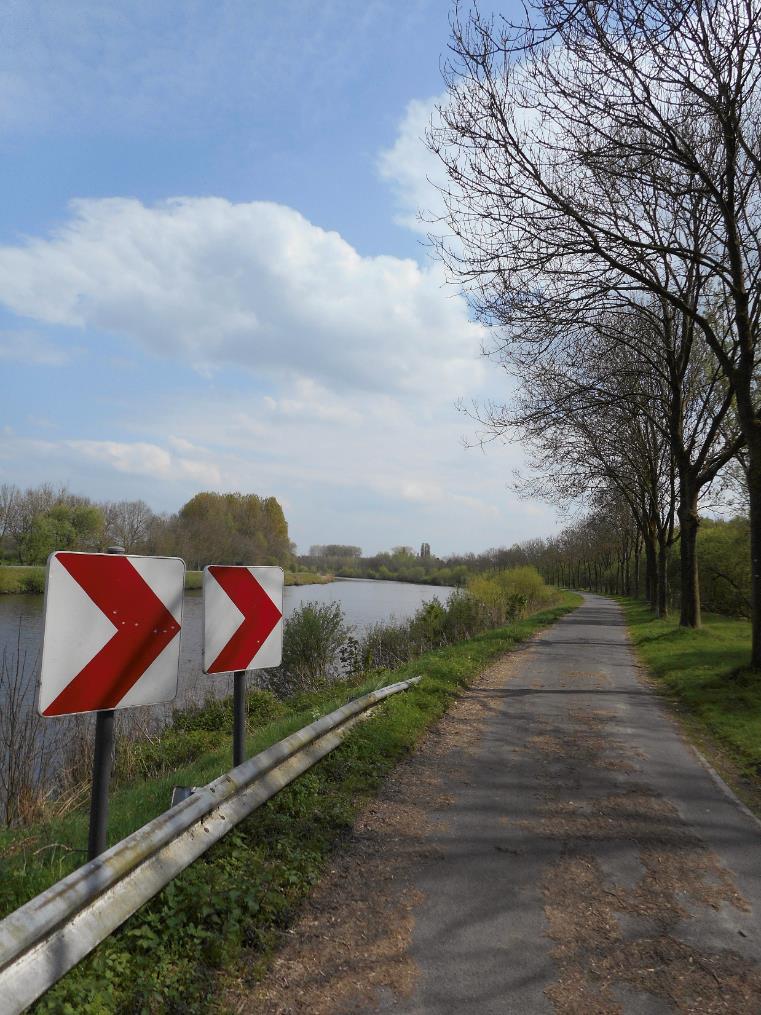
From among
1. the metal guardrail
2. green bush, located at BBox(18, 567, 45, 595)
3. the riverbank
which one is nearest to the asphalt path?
the riverbank

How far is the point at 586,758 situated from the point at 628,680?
5895 mm

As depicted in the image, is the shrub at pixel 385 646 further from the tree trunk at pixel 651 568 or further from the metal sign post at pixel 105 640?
the tree trunk at pixel 651 568

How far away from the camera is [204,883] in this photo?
10.9 ft

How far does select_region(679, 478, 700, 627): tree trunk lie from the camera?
1888 centimetres

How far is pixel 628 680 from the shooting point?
12000 millimetres

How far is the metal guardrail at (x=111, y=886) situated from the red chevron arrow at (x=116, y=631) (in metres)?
0.63

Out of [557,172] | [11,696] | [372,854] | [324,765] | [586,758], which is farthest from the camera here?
[557,172]

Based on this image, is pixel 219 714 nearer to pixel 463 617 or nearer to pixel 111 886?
pixel 111 886

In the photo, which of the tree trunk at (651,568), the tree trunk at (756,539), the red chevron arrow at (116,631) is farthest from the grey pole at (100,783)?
the tree trunk at (651,568)

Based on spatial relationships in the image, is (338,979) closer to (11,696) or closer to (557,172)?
(11,696)

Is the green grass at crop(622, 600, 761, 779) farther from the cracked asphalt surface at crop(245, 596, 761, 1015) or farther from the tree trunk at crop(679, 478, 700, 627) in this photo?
the cracked asphalt surface at crop(245, 596, 761, 1015)

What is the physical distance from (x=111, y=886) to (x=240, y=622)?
1.95 meters

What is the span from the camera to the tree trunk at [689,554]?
1888 cm

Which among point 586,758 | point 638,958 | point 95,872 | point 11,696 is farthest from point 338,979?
point 11,696
